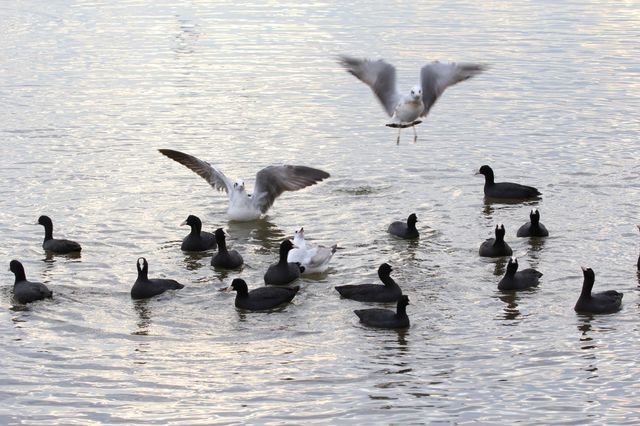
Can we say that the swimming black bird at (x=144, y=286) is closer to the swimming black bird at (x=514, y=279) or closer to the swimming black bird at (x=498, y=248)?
the swimming black bird at (x=514, y=279)

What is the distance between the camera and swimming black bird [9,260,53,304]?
1509 centimetres

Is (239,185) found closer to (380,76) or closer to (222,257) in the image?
(222,257)

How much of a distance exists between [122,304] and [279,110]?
1222cm

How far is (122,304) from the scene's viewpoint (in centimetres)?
1522

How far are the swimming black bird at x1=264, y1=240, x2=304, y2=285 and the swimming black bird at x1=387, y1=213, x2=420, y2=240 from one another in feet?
7.47

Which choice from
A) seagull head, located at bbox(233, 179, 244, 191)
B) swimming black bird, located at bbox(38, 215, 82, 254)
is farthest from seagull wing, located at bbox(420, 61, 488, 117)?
swimming black bird, located at bbox(38, 215, 82, 254)

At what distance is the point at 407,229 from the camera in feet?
58.5

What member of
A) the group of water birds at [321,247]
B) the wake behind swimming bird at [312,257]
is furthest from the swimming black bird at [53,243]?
the wake behind swimming bird at [312,257]

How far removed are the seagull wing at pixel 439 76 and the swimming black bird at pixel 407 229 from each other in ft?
10.0

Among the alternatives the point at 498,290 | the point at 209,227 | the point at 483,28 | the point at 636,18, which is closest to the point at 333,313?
the point at 498,290

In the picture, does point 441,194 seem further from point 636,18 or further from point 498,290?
point 636,18

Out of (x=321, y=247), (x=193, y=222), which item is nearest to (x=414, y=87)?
(x=321, y=247)

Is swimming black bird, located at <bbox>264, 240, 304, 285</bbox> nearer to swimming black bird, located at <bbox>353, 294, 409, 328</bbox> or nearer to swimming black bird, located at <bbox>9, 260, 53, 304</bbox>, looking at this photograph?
swimming black bird, located at <bbox>353, 294, 409, 328</bbox>

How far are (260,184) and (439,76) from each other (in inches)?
140
